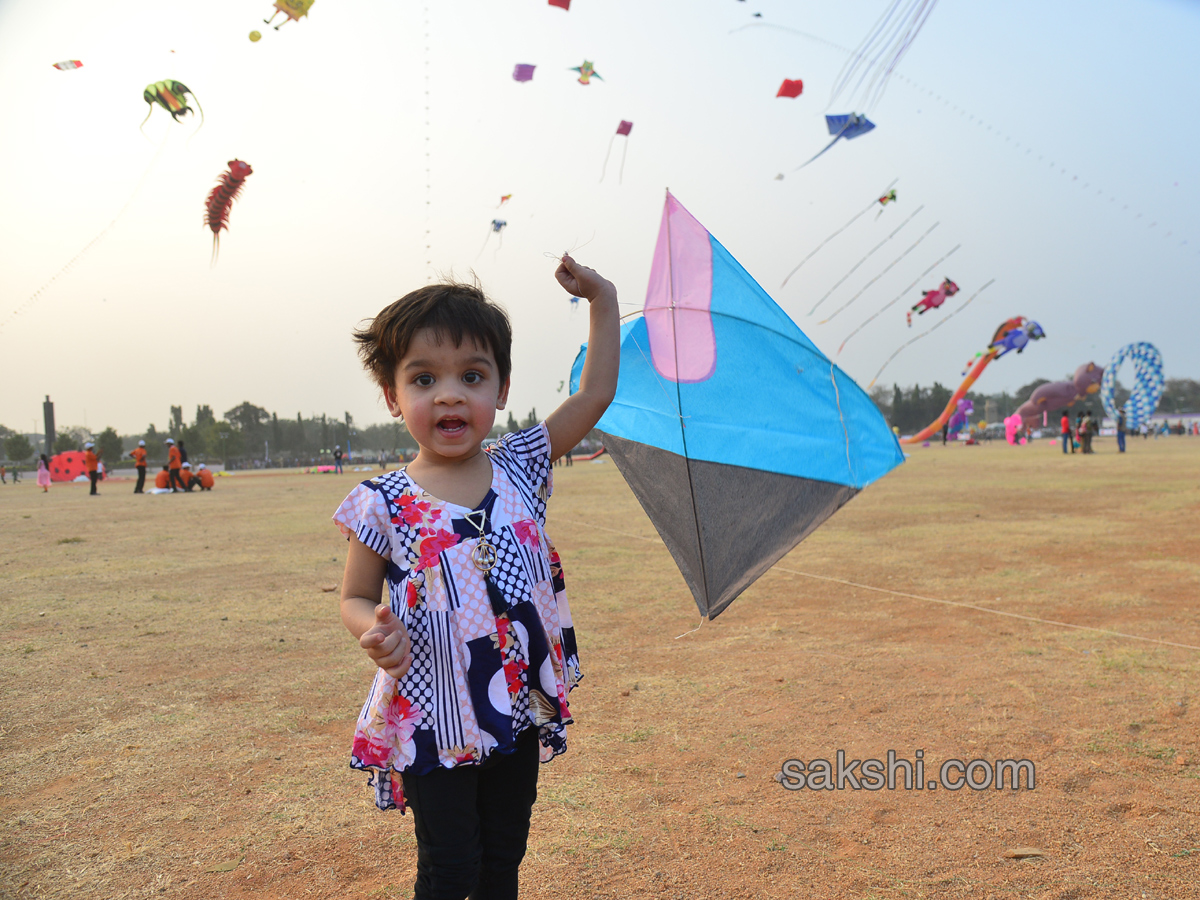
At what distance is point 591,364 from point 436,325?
46 centimetres

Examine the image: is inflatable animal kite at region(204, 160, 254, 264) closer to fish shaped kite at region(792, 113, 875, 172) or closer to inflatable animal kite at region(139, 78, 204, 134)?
inflatable animal kite at region(139, 78, 204, 134)

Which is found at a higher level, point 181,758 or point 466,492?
point 466,492

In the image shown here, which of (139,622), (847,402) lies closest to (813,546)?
(847,402)

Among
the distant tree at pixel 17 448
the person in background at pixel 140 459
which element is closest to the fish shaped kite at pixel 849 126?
the person in background at pixel 140 459

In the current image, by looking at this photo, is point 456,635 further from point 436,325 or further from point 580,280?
point 580,280

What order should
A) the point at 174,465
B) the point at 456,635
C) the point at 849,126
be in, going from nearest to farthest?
the point at 456,635 < the point at 849,126 < the point at 174,465

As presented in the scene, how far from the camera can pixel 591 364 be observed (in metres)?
1.96

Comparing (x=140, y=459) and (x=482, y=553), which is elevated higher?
(x=140, y=459)

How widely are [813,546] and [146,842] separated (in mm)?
7699

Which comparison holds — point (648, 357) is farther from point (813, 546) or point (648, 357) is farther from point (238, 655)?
point (813, 546)

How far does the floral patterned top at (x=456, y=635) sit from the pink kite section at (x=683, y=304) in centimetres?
179

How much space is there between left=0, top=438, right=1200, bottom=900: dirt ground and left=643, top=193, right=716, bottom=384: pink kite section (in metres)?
1.66

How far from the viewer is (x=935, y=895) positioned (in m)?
2.20

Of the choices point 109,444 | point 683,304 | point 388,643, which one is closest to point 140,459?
point 683,304
